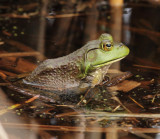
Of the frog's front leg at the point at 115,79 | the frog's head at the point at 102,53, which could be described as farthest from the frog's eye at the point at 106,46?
the frog's front leg at the point at 115,79

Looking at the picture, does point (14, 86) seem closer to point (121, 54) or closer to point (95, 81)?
point (95, 81)

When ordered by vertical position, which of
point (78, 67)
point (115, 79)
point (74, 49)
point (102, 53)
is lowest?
point (115, 79)

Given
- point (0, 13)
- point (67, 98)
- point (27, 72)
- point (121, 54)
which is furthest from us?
point (0, 13)

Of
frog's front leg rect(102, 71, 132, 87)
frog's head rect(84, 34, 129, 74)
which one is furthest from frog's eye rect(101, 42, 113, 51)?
frog's front leg rect(102, 71, 132, 87)

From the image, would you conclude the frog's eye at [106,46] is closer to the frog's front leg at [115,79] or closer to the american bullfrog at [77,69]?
the american bullfrog at [77,69]

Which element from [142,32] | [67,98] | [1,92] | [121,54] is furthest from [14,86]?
[142,32]

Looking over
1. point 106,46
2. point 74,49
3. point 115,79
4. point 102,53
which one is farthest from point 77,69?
point 74,49

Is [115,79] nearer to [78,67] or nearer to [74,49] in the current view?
[78,67]
